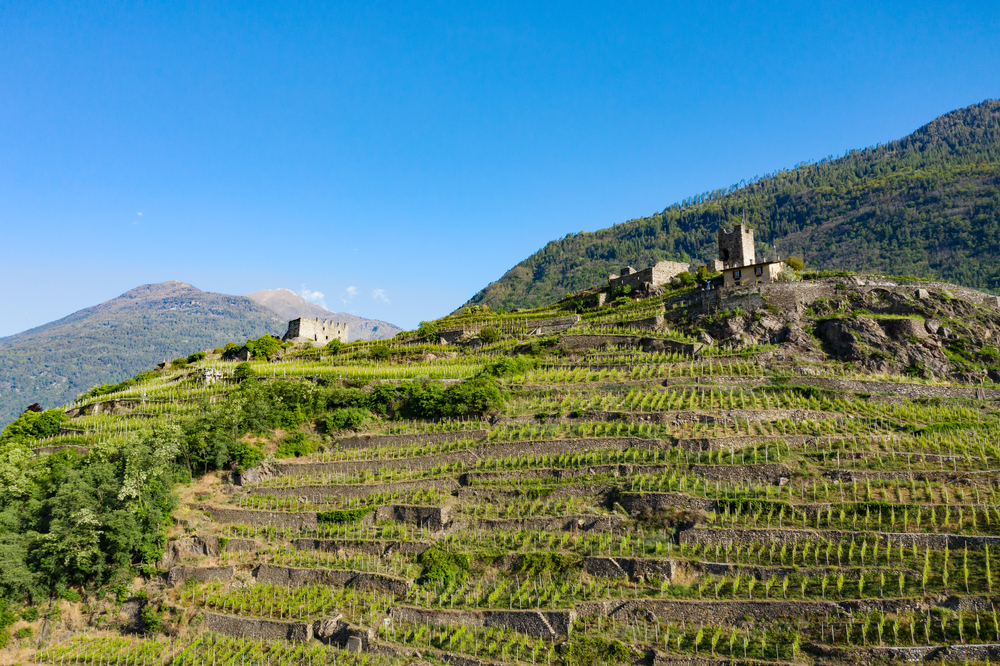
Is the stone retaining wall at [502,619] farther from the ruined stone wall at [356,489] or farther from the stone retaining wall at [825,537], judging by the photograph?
the ruined stone wall at [356,489]

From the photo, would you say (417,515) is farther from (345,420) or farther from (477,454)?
(345,420)

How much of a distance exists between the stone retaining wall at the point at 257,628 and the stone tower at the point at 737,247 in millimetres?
53730

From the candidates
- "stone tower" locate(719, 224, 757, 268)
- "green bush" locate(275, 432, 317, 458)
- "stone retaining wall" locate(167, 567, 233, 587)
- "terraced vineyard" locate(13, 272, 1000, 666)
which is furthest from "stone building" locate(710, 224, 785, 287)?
"stone retaining wall" locate(167, 567, 233, 587)

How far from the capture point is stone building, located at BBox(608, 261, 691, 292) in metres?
74.1

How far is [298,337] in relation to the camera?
3733 inches

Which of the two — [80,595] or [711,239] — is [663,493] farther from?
[711,239]

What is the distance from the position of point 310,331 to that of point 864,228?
116371 mm

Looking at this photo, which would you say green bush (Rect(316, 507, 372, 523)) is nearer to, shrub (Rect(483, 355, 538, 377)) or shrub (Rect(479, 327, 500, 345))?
shrub (Rect(483, 355, 538, 377))

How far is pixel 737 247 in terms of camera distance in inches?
2721

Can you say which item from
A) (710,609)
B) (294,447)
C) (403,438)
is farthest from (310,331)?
(710,609)

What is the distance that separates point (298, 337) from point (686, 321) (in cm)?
5705

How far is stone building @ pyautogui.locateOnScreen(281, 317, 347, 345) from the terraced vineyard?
45602 millimetres

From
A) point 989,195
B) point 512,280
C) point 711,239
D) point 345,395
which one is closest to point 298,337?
point 345,395

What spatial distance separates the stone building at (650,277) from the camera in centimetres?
7412
